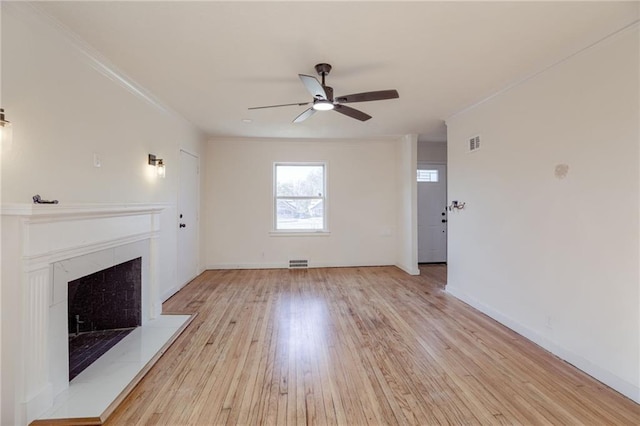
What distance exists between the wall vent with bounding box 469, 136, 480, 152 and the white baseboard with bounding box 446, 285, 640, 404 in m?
1.86

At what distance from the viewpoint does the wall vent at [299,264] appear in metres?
5.99

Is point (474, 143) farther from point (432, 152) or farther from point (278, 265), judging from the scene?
point (278, 265)

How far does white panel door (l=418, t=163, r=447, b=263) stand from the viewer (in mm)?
6590

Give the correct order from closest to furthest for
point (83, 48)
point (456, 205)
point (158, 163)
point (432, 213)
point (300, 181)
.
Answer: point (83, 48) → point (158, 163) → point (456, 205) → point (300, 181) → point (432, 213)

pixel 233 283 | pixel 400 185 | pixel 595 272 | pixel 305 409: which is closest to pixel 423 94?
pixel 595 272

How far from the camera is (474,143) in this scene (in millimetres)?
3777

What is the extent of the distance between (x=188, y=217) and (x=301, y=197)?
2.13 meters

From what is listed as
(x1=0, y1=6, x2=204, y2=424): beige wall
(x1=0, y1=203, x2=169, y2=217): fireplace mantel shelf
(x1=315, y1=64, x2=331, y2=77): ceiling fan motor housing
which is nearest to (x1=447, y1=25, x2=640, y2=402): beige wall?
(x1=315, y1=64, x2=331, y2=77): ceiling fan motor housing

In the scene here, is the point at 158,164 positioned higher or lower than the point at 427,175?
lower

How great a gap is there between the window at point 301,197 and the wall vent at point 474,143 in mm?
2876

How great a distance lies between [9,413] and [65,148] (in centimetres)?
170

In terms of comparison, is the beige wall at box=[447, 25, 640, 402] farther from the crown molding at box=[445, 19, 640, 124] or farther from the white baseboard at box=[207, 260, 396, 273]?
the white baseboard at box=[207, 260, 396, 273]

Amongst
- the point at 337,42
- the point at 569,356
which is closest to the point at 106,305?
the point at 337,42

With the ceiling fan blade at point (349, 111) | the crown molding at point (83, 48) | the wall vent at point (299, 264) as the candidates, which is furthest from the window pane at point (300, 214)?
the ceiling fan blade at point (349, 111)
